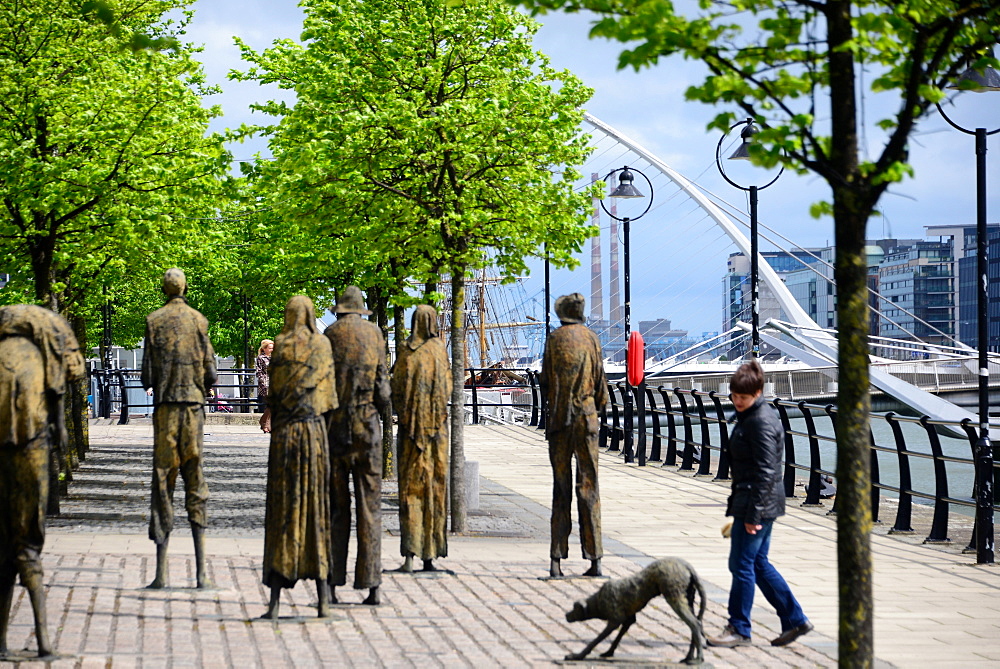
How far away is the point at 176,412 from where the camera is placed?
31.6 feet

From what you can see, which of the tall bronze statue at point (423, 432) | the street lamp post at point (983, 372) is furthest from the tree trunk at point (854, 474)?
the street lamp post at point (983, 372)

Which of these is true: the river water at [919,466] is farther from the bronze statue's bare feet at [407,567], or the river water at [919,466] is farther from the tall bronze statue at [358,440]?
the tall bronze statue at [358,440]

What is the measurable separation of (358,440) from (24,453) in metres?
2.57

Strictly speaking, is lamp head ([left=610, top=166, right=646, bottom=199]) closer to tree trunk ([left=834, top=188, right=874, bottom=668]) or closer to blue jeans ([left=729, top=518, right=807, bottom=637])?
blue jeans ([left=729, top=518, right=807, bottom=637])

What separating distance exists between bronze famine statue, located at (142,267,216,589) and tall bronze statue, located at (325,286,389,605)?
0.98 meters

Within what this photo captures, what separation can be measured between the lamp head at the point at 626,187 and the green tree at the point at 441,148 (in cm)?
1174

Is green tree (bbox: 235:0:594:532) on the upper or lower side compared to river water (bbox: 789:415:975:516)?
upper

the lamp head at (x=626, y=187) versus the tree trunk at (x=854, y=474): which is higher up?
the lamp head at (x=626, y=187)

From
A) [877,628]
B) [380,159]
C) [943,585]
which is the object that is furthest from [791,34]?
[380,159]

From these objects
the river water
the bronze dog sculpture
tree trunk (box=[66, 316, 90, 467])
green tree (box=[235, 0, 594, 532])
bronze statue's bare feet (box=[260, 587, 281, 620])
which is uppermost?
green tree (box=[235, 0, 594, 532])

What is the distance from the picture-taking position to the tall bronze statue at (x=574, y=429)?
10523mm

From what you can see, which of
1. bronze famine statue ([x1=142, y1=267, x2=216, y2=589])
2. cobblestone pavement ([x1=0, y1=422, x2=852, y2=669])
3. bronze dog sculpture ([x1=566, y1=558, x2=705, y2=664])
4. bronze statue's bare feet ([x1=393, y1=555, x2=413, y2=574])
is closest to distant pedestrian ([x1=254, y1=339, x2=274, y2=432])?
cobblestone pavement ([x1=0, y1=422, x2=852, y2=669])

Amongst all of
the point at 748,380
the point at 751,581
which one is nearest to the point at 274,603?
the point at 751,581

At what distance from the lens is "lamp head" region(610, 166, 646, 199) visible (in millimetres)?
26812
